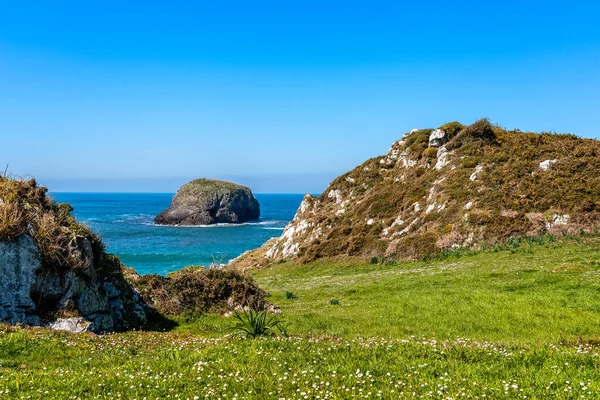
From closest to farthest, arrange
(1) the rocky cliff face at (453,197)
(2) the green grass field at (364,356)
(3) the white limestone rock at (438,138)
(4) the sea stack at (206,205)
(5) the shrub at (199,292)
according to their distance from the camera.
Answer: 1. (2) the green grass field at (364,356)
2. (5) the shrub at (199,292)
3. (1) the rocky cliff face at (453,197)
4. (3) the white limestone rock at (438,138)
5. (4) the sea stack at (206,205)

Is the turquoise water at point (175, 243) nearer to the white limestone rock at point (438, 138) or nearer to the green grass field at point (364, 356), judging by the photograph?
the white limestone rock at point (438, 138)

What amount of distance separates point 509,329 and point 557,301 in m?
4.81

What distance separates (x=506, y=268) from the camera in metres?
30.1

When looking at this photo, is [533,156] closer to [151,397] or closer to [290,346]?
[290,346]

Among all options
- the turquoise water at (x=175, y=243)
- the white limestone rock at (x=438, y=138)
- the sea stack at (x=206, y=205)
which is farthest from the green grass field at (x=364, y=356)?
the sea stack at (x=206, y=205)

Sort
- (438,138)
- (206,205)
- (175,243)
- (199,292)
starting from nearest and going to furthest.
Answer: (199,292) → (438,138) → (175,243) → (206,205)

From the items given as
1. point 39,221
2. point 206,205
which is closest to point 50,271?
point 39,221

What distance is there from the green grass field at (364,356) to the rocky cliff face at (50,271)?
294 cm

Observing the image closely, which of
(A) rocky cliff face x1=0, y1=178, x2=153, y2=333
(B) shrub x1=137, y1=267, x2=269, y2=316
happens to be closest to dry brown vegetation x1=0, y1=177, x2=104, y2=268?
(A) rocky cliff face x1=0, y1=178, x2=153, y2=333

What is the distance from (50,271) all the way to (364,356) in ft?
50.9

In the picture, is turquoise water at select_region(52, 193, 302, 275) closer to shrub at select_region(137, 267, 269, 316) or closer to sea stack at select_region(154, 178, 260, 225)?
sea stack at select_region(154, 178, 260, 225)

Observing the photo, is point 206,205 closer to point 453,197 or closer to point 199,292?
point 453,197

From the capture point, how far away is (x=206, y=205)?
168 metres

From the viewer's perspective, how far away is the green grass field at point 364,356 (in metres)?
9.04
